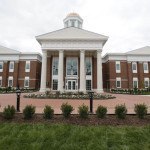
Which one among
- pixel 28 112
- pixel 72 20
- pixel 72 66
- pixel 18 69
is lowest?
pixel 28 112

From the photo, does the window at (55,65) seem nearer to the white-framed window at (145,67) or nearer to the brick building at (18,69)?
the brick building at (18,69)

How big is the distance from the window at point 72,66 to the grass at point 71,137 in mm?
Answer: 30041

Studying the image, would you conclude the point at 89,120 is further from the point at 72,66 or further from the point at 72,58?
the point at 72,58

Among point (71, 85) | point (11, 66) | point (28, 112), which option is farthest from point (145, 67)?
point (28, 112)

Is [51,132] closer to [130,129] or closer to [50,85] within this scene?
[130,129]

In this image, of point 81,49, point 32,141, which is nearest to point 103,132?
point 32,141

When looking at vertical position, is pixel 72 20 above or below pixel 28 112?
above

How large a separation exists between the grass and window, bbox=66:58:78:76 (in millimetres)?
30041

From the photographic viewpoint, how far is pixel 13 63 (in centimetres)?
3962

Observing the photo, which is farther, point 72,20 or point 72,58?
point 72,20

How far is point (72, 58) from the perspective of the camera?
36.8 m

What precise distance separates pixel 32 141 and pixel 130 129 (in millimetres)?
3567

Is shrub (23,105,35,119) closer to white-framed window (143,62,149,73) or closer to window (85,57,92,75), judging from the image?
window (85,57,92,75)

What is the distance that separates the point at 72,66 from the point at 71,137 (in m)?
31.6
